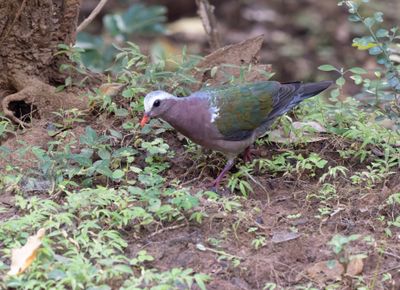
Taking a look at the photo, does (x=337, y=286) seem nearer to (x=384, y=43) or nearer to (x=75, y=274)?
(x=75, y=274)

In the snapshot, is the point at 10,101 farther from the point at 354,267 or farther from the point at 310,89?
the point at 354,267

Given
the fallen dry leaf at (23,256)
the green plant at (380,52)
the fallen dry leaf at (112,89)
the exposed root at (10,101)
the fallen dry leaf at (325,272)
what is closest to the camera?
the fallen dry leaf at (23,256)

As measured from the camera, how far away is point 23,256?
4.02 m

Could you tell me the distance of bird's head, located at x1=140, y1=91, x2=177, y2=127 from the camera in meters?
5.26

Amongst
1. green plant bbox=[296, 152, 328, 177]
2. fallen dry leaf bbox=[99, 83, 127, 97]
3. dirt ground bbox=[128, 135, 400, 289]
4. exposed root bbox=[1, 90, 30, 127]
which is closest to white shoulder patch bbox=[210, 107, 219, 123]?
dirt ground bbox=[128, 135, 400, 289]

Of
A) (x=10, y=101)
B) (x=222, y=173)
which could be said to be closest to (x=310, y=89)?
(x=222, y=173)

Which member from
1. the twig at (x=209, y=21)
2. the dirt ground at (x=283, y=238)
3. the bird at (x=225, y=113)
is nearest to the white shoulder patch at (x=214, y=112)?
the bird at (x=225, y=113)

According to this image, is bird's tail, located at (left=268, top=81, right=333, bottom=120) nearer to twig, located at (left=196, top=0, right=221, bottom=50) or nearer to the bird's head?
the bird's head

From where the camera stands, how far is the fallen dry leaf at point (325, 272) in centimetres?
426

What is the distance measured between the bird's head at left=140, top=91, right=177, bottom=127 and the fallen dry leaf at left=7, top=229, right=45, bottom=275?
143 centimetres

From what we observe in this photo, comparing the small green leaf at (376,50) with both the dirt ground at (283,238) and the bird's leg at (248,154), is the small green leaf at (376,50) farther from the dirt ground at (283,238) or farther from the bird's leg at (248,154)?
the bird's leg at (248,154)

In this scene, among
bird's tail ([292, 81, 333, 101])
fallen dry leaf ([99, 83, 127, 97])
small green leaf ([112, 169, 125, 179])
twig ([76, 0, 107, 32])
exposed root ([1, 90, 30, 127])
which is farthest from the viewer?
twig ([76, 0, 107, 32])

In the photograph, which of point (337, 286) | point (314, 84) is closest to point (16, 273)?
point (337, 286)

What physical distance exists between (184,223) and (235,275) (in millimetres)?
518
